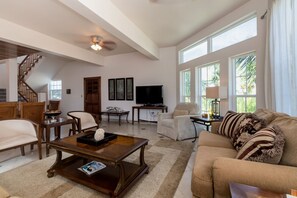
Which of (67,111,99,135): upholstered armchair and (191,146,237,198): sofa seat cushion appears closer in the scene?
(191,146,237,198): sofa seat cushion

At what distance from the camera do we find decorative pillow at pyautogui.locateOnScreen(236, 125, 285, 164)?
1.20 m

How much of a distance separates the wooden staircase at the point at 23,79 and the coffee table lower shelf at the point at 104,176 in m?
6.29

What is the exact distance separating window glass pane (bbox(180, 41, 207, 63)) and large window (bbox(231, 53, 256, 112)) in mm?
1186

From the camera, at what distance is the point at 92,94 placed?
732cm

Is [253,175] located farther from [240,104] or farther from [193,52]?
[193,52]

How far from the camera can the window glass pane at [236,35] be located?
2.91 m

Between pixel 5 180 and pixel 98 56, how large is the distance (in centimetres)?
535

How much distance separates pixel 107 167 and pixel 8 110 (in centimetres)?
320

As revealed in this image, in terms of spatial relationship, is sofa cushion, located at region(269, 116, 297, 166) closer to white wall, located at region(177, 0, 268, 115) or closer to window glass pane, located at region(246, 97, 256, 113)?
white wall, located at region(177, 0, 268, 115)

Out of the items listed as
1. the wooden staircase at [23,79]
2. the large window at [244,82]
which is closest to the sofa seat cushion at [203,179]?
the large window at [244,82]

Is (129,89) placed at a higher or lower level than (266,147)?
higher

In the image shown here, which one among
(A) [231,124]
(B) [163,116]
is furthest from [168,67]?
(A) [231,124]

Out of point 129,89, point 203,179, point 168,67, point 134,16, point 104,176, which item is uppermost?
point 134,16

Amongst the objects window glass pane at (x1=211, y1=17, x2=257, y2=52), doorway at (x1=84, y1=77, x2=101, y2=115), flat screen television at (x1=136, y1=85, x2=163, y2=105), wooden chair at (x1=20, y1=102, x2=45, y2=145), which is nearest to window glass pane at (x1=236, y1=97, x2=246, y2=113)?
window glass pane at (x1=211, y1=17, x2=257, y2=52)
